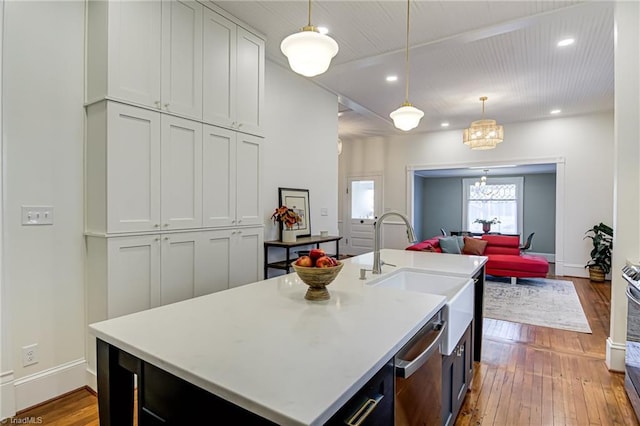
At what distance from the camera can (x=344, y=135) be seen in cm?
819

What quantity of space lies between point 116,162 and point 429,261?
2.30 m

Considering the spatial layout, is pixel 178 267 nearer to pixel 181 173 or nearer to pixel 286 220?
pixel 181 173

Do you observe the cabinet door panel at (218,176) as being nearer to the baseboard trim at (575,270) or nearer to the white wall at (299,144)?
the white wall at (299,144)

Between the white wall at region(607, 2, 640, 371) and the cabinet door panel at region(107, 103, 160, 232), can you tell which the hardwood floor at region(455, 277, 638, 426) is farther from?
the cabinet door panel at region(107, 103, 160, 232)

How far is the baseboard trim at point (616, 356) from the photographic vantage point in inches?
106

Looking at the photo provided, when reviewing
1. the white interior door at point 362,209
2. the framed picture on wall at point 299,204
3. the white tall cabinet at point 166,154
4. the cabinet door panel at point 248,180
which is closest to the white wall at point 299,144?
the framed picture on wall at point 299,204

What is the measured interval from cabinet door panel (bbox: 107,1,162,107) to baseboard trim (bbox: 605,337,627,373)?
4.00m

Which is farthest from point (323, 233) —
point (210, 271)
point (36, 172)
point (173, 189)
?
point (36, 172)

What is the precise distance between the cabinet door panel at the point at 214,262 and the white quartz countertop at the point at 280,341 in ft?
4.22

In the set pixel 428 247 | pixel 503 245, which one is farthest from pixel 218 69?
pixel 503 245

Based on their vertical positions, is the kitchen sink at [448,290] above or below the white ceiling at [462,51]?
below

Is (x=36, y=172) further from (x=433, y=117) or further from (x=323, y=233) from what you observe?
(x=433, y=117)

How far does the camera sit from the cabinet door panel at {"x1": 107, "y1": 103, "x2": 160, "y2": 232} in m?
2.24

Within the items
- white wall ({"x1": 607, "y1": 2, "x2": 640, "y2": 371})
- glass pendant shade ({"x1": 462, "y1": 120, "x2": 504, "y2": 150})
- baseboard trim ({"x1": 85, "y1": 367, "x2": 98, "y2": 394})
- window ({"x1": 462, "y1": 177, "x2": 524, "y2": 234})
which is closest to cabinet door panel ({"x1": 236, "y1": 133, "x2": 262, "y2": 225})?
baseboard trim ({"x1": 85, "y1": 367, "x2": 98, "y2": 394})
